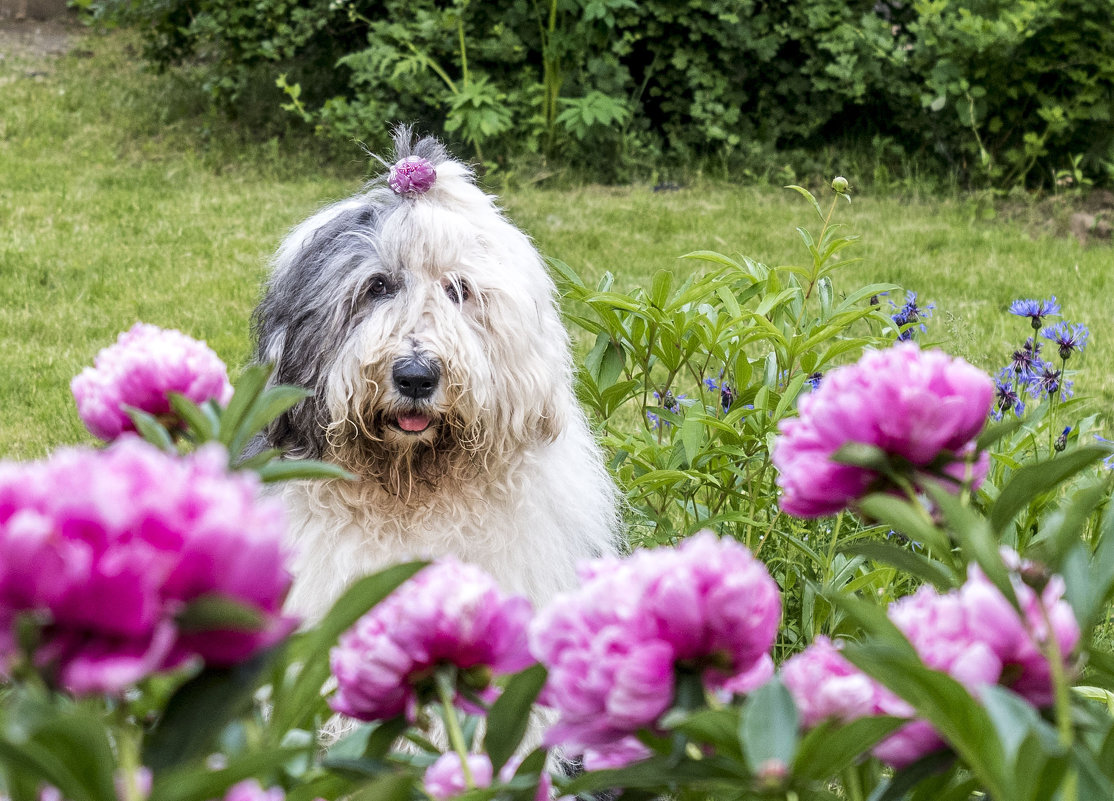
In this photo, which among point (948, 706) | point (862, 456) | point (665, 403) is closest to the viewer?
point (948, 706)

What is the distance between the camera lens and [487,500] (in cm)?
232

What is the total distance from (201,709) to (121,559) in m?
0.11

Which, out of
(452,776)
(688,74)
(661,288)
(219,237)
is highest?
(452,776)

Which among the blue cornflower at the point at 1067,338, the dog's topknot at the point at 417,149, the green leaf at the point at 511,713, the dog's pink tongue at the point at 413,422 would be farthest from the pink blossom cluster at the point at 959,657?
the blue cornflower at the point at 1067,338

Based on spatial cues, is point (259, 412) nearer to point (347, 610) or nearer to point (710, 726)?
point (347, 610)

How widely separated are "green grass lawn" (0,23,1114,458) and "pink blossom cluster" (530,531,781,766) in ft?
11.5

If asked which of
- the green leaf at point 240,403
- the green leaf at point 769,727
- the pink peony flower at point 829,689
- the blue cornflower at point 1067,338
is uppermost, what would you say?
the green leaf at point 240,403

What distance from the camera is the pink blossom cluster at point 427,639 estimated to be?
0.65m

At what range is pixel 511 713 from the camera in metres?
0.71

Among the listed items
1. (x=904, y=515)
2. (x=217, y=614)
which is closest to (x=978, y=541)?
(x=904, y=515)

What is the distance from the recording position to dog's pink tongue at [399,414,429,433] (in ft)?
7.18

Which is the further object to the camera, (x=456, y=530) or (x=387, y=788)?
(x=456, y=530)

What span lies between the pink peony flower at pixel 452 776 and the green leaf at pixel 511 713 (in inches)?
0.5

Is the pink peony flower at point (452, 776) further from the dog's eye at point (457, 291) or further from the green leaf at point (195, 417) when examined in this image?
the dog's eye at point (457, 291)
